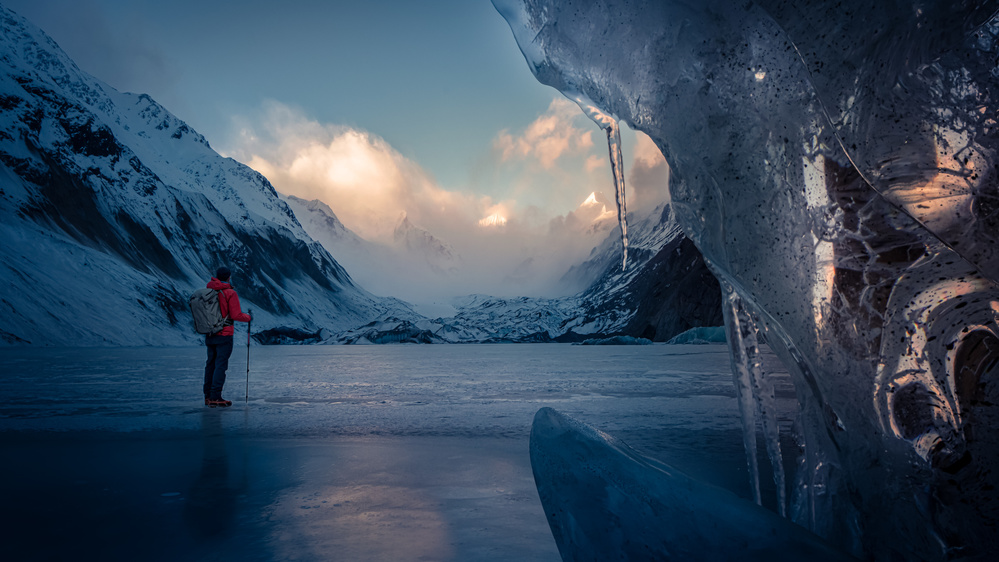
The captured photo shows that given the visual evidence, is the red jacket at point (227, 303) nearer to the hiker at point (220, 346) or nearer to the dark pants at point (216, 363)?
the hiker at point (220, 346)

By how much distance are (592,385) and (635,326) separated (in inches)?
2703

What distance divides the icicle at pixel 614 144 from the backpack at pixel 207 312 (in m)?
5.09

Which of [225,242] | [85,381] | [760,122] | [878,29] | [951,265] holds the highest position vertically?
[225,242]

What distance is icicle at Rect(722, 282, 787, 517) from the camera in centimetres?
259

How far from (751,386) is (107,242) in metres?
82.1

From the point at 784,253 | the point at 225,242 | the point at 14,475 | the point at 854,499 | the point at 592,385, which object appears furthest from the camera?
the point at 225,242

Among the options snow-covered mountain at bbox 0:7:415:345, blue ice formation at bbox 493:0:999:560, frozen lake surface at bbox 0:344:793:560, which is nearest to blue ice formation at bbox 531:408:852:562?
frozen lake surface at bbox 0:344:793:560

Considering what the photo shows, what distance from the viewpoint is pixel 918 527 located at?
1660mm

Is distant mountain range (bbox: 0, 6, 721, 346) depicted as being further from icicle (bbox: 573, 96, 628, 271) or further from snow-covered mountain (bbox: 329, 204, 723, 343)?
icicle (bbox: 573, 96, 628, 271)

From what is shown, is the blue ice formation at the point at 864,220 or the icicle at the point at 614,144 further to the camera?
the icicle at the point at 614,144

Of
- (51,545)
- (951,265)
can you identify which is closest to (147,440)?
(51,545)

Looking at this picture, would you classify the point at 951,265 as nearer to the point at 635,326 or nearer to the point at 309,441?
the point at 309,441

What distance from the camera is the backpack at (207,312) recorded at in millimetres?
6312

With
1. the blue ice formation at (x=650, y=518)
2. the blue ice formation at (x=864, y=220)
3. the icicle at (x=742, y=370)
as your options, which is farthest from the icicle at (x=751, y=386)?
the blue ice formation at (x=650, y=518)
